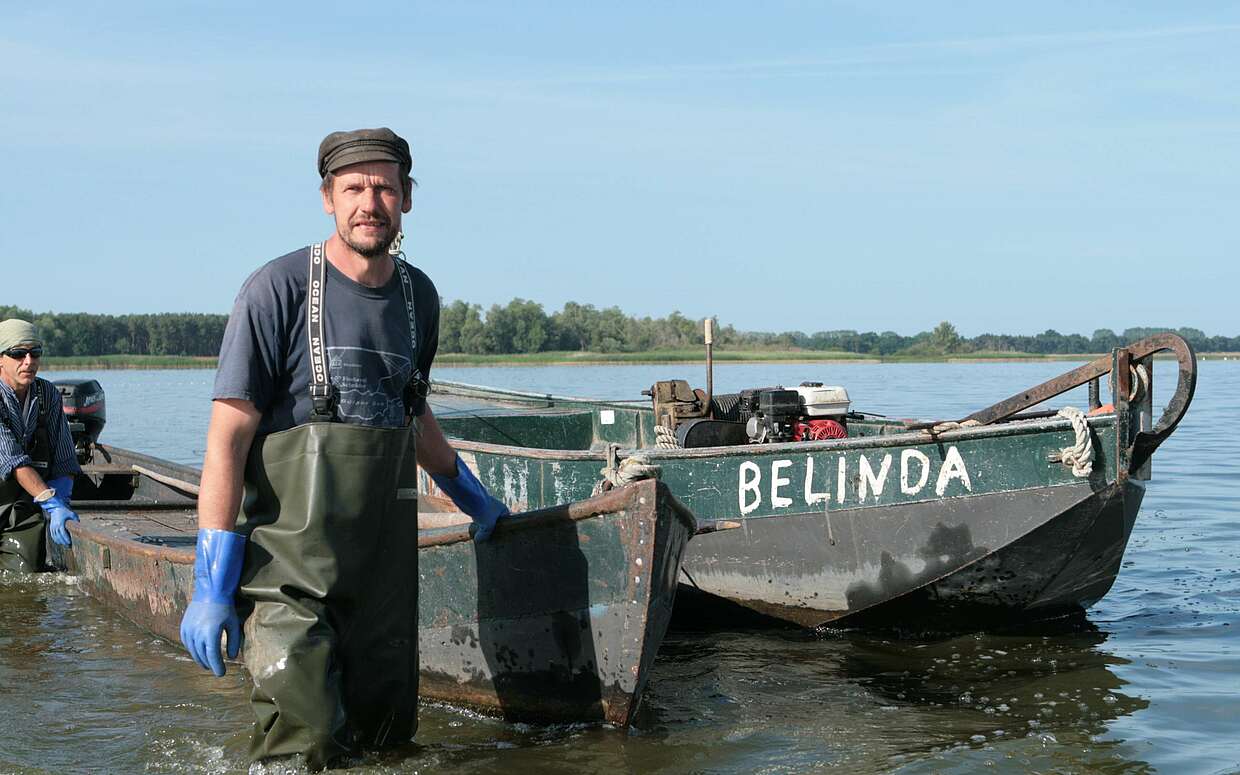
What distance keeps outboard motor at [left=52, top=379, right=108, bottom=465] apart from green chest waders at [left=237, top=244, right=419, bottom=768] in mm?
9088

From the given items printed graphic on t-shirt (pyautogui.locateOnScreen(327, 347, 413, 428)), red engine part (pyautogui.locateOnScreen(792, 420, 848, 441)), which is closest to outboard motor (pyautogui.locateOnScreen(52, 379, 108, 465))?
red engine part (pyautogui.locateOnScreen(792, 420, 848, 441))

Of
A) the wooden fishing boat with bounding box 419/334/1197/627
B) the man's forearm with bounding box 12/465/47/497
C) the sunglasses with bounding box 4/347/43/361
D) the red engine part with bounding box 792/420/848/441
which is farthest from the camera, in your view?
the red engine part with bounding box 792/420/848/441

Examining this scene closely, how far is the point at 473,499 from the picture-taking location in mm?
4820

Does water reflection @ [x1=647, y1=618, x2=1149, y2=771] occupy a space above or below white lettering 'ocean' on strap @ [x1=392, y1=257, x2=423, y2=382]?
below

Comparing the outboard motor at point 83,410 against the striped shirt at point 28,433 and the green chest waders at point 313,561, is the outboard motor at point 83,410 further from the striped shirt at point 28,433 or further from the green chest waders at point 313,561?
the green chest waders at point 313,561

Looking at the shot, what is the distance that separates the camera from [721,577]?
25.6ft

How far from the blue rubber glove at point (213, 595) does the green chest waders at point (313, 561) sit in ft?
0.24

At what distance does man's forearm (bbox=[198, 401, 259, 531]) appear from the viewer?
11.9 feet

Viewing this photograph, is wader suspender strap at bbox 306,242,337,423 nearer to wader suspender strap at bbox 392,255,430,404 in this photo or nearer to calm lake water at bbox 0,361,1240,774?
wader suspender strap at bbox 392,255,430,404

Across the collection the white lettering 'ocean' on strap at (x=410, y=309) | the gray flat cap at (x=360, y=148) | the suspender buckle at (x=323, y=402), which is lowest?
the suspender buckle at (x=323, y=402)

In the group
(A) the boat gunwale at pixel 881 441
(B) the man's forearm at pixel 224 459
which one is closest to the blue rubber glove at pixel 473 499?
(B) the man's forearm at pixel 224 459

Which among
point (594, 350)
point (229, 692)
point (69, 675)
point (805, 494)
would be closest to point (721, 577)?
point (805, 494)

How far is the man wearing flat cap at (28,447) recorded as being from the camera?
8023 millimetres

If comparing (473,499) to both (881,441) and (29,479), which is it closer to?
(881,441)
